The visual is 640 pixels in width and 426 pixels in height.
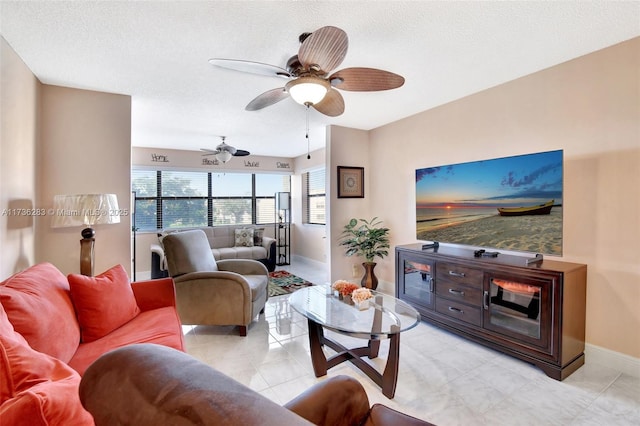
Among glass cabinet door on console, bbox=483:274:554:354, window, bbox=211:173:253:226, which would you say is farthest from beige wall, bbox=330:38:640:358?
window, bbox=211:173:253:226

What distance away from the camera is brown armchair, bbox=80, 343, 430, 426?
1.60 feet

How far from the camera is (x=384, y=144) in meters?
4.20

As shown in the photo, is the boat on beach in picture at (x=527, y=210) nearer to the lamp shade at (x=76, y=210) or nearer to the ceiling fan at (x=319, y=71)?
the ceiling fan at (x=319, y=71)

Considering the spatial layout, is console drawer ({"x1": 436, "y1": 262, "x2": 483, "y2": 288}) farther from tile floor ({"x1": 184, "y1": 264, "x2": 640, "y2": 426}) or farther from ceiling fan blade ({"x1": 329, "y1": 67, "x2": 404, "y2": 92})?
ceiling fan blade ({"x1": 329, "y1": 67, "x2": 404, "y2": 92})

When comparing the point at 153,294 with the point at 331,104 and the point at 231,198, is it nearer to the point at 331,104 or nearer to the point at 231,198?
the point at 331,104

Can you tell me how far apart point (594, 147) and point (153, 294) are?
359cm

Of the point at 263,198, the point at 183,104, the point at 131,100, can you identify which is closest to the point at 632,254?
the point at 183,104

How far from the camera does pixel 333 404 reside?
0.97 meters

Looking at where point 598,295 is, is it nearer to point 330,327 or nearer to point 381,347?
point 381,347

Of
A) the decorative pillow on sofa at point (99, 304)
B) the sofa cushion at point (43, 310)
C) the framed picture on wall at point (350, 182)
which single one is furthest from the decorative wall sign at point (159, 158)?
the sofa cushion at point (43, 310)

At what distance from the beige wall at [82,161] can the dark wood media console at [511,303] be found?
3190 mm

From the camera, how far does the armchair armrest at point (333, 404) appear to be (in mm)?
937

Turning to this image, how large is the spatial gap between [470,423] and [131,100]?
3999mm

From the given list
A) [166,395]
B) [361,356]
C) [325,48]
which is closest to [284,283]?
[361,356]
